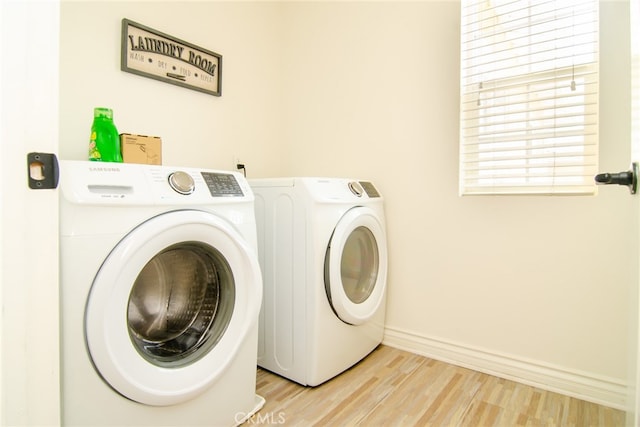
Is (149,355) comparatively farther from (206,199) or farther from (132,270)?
(206,199)

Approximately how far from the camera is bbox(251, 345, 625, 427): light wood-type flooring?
4.28 feet

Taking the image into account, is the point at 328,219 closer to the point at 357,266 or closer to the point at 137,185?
the point at 357,266

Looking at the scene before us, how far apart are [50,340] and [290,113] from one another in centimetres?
195

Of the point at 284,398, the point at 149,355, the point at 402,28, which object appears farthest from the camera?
the point at 402,28

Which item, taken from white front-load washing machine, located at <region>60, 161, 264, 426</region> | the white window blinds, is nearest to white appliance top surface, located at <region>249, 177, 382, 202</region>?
white front-load washing machine, located at <region>60, 161, 264, 426</region>

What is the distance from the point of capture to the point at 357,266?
1773 millimetres

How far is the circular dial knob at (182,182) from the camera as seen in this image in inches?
42.6

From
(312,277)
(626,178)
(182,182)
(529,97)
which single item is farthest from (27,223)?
(529,97)

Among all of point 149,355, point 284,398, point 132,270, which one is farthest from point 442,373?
point 132,270

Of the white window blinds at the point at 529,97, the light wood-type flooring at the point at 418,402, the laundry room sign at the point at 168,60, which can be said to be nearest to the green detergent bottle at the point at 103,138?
the laundry room sign at the point at 168,60

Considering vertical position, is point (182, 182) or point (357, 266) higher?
point (182, 182)

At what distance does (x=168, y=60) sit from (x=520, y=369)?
7.35 feet

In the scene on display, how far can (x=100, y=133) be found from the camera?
1.32 m

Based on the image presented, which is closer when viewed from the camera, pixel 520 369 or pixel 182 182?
pixel 182 182
